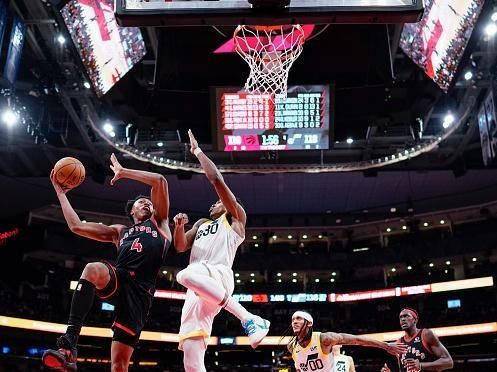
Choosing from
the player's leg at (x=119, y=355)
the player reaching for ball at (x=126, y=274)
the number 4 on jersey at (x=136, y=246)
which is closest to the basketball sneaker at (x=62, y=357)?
the player reaching for ball at (x=126, y=274)

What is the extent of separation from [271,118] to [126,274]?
28.9 ft

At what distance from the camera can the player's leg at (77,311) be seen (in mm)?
3805

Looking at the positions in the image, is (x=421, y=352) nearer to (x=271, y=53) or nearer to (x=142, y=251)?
(x=142, y=251)

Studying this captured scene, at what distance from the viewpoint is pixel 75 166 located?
521cm

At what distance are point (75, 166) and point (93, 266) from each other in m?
1.16

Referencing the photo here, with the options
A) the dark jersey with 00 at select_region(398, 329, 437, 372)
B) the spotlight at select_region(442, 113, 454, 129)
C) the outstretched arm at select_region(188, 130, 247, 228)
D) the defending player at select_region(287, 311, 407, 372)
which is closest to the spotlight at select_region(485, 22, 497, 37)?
the spotlight at select_region(442, 113, 454, 129)

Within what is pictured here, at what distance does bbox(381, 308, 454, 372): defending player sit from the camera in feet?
22.2

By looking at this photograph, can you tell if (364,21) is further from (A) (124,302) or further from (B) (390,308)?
(B) (390,308)

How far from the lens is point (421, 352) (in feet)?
23.5

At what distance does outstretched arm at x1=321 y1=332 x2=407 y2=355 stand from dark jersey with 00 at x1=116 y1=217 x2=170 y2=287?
7.95ft

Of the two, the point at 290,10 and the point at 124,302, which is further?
the point at 290,10

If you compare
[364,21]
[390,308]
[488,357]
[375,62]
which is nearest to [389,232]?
[390,308]

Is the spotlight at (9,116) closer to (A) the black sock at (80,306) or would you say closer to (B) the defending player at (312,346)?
(B) the defending player at (312,346)

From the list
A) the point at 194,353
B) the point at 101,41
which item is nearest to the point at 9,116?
the point at 101,41
